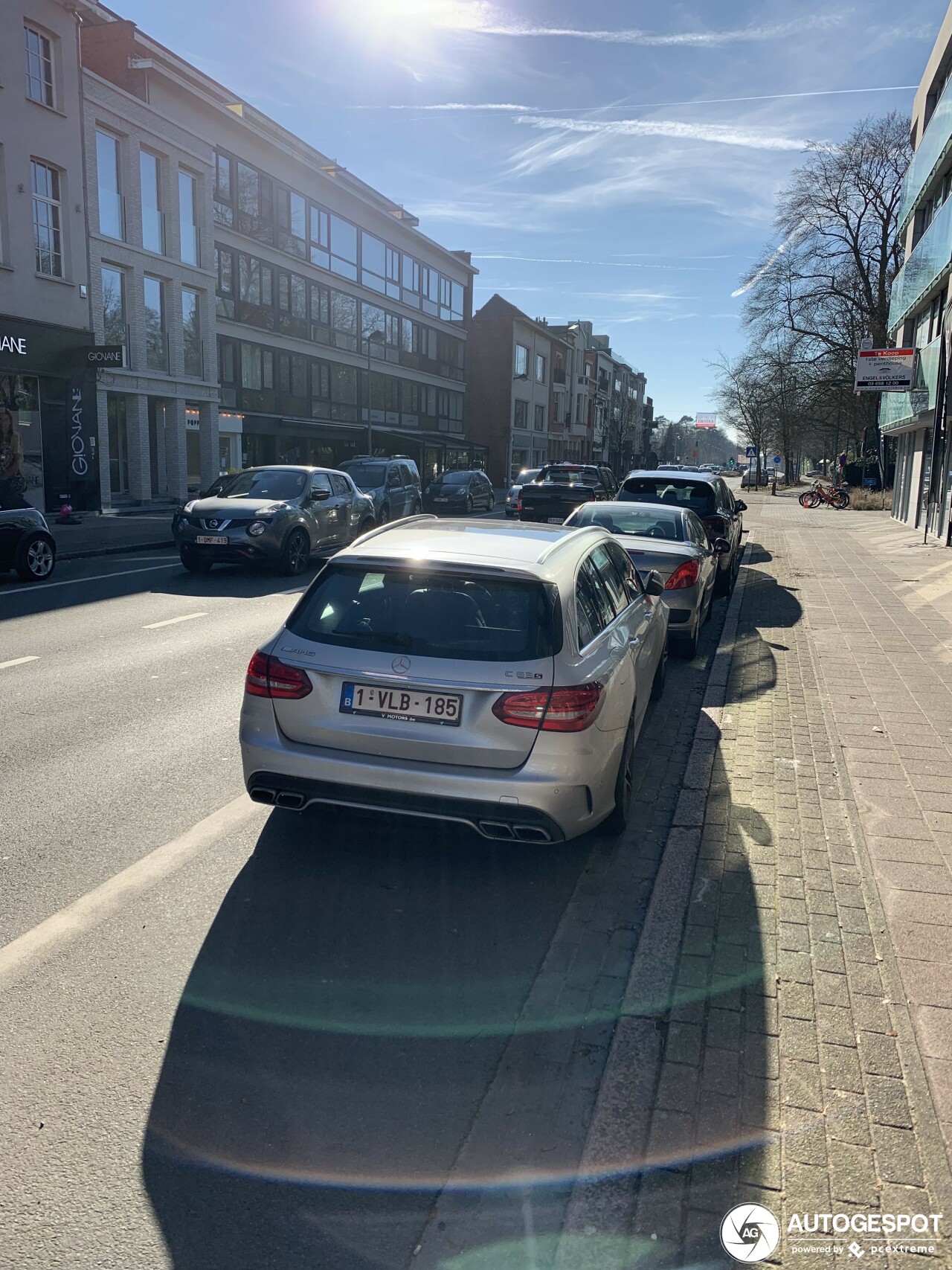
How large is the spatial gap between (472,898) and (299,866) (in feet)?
2.73

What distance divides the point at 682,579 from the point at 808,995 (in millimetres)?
5956

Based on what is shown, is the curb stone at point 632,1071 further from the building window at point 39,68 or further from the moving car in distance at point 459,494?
the moving car in distance at point 459,494

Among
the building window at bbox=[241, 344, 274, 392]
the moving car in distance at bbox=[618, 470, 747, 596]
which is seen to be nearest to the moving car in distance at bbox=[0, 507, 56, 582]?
the moving car in distance at bbox=[618, 470, 747, 596]

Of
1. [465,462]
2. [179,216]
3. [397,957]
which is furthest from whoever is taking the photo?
[465,462]

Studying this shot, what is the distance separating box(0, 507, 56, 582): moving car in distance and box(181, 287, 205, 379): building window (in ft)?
57.1

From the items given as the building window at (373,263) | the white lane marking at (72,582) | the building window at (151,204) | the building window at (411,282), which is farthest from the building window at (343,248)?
the white lane marking at (72,582)

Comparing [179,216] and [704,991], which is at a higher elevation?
[179,216]

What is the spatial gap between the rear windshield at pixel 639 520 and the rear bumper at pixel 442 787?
5.93 meters

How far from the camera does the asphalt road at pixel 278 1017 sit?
2490 millimetres

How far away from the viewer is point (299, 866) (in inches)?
180

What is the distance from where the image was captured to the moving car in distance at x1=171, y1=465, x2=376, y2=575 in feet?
46.6

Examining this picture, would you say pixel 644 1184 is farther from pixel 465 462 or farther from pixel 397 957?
pixel 465 462

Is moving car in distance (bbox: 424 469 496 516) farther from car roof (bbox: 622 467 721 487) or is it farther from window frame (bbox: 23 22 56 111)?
car roof (bbox: 622 467 721 487)

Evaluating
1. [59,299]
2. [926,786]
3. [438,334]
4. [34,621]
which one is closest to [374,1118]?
[926,786]
